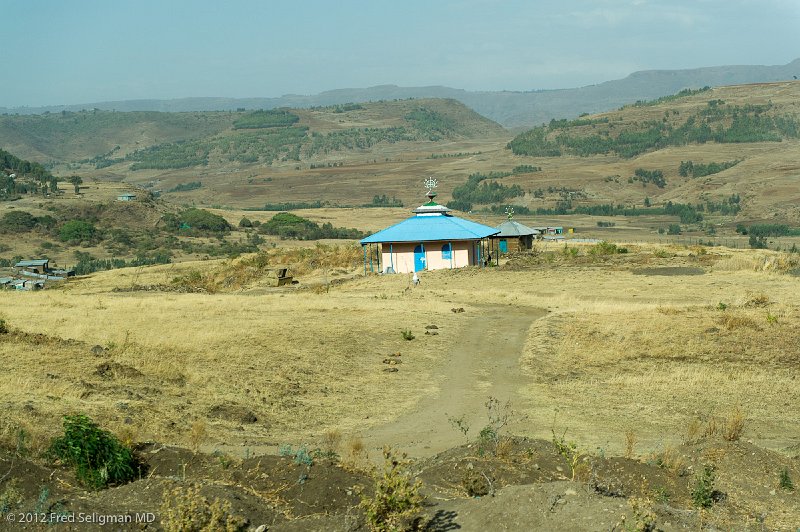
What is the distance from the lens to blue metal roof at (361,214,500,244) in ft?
136

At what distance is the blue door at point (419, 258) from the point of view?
4194 cm

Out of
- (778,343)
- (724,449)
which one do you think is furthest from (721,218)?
(724,449)

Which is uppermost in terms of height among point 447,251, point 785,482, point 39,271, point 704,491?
point 704,491

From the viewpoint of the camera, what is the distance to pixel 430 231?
42.3m

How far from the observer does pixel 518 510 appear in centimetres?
856

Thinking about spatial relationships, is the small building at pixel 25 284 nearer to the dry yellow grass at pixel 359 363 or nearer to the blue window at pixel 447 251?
the dry yellow grass at pixel 359 363

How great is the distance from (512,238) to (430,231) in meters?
8.41

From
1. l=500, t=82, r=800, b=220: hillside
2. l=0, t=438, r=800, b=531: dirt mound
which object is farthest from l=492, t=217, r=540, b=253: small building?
l=500, t=82, r=800, b=220: hillside

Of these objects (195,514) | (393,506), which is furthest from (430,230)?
(195,514)

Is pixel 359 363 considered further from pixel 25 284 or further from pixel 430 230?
pixel 25 284

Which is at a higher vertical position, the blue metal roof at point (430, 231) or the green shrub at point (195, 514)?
the green shrub at point (195, 514)

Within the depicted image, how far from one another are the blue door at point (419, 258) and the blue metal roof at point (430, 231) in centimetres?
64

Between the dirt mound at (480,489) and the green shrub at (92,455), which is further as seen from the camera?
the green shrub at (92,455)

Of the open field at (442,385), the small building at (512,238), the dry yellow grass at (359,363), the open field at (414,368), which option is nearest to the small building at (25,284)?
the open field at (442,385)
